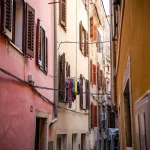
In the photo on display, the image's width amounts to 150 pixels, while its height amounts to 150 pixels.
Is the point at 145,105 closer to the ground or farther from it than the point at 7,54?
closer to the ground

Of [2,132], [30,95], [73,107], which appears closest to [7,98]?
[2,132]

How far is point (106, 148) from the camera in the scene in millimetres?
24984

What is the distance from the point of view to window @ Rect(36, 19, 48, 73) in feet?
25.7

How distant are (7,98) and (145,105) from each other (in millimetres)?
3784

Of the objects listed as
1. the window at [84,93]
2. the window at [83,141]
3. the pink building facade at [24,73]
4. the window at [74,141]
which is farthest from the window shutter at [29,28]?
the window at [83,141]

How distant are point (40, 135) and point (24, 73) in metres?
2.61

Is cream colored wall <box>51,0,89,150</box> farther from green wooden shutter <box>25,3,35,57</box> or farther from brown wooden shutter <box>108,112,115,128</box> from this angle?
brown wooden shutter <box>108,112,115,128</box>

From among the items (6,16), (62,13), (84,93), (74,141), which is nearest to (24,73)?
(6,16)

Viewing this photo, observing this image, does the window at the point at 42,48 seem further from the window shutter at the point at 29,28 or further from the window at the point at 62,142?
the window at the point at 62,142

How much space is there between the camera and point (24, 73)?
6.56 m

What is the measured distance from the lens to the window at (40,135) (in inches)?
334

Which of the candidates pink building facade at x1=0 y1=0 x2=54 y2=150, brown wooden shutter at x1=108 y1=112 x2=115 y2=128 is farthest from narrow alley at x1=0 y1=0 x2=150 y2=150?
brown wooden shutter at x1=108 y1=112 x2=115 y2=128

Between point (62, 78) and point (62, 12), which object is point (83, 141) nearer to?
point (62, 78)

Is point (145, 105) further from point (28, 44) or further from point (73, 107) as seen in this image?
point (73, 107)
